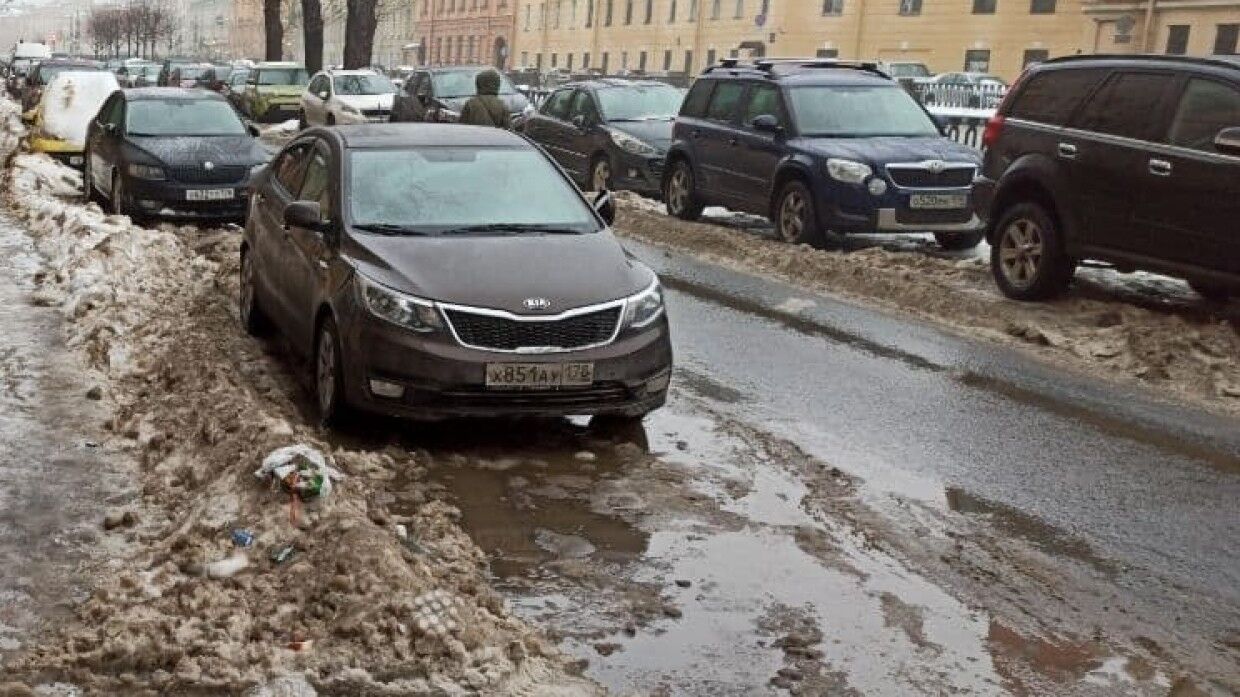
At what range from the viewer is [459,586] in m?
4.78

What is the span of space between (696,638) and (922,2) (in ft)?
179

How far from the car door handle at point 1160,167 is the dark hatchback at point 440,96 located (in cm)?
1612

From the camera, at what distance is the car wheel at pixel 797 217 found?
13.9 metres

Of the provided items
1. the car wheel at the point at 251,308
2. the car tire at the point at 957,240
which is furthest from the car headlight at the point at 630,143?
the car wheel at the point at 251,308

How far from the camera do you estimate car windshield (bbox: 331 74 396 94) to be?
30.8 m

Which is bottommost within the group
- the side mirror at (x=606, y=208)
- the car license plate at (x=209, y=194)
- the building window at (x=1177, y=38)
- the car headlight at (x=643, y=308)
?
the car license plate at (x=209, y=194)

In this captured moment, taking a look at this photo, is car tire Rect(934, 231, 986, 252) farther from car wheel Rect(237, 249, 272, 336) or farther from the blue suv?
car wheel Rect(237, 249, 272, 336)

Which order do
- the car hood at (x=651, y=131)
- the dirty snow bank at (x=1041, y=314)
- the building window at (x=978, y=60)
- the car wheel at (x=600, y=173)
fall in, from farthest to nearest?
1. the building window at (x=978, y=60)
2. the car wheel at (x=600, y=173)
3. the car hood at (x=651, y=131)
4. the dirty snow bank at (x=1041, y=314)

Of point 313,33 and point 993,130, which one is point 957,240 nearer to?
point 993,130

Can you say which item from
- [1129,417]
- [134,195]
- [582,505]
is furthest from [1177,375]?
[134,195]

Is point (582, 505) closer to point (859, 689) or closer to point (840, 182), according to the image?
point (859, 689)

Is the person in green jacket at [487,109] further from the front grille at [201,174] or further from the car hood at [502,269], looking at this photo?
the car hood at [502,269]

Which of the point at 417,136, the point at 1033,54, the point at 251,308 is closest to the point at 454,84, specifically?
the point at 251,308

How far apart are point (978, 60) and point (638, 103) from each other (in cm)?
3786
